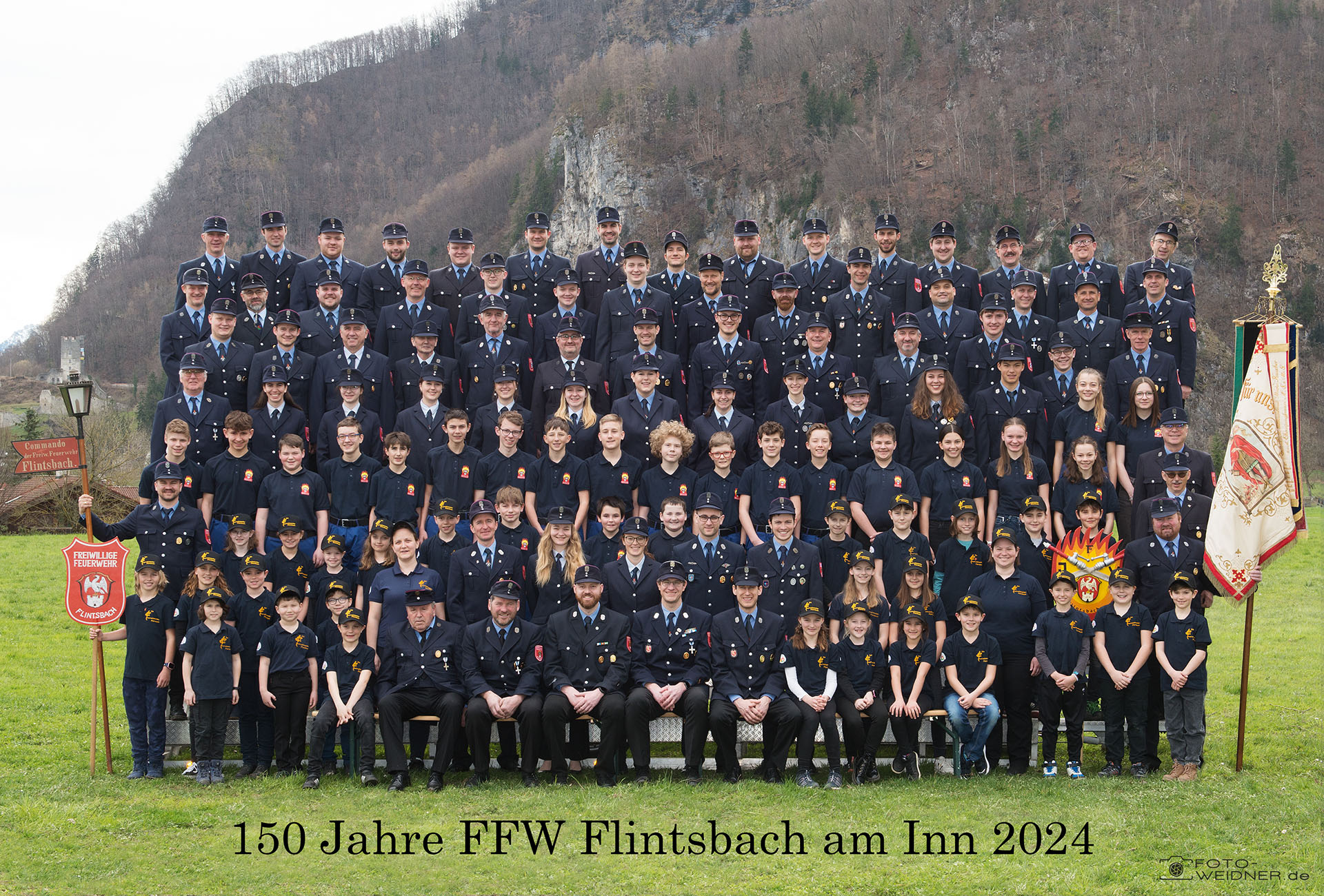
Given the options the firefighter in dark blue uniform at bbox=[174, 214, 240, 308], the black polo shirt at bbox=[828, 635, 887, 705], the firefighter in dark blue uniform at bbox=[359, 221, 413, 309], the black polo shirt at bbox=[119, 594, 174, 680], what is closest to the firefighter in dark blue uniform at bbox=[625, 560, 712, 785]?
the black polo shirt at bbox=[828, 635, 887, 705]

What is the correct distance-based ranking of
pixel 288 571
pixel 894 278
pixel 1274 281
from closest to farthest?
1. pixel 288 571
2. pixel 1274 281
3. pixel 894 278

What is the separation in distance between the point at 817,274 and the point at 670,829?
272 inches

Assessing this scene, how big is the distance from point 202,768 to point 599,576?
12.4 feet

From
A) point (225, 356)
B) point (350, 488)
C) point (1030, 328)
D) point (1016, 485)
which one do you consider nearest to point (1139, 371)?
point (1030, 328)

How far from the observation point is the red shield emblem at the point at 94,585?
9711 mm

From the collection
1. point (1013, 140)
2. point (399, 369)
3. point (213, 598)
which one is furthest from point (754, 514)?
point (1013, 140)

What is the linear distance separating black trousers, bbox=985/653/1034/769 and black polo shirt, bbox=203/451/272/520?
23.6 ft

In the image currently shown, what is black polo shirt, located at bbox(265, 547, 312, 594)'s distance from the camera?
33.6 feet

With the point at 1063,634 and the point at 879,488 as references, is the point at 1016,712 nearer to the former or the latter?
the point at 1063,634

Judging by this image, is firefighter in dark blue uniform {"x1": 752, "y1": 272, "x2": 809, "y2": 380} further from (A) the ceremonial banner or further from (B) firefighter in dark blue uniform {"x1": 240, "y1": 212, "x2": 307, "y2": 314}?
(B) firefighter in dark blue uniform {"x1": 240, "y1": 212, "x2": 307, "y2": 314}

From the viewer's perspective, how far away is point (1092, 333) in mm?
12078

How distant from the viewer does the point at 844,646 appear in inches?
380

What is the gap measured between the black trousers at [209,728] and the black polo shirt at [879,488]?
5378 mm

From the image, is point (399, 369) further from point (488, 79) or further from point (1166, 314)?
point (488, 79)
